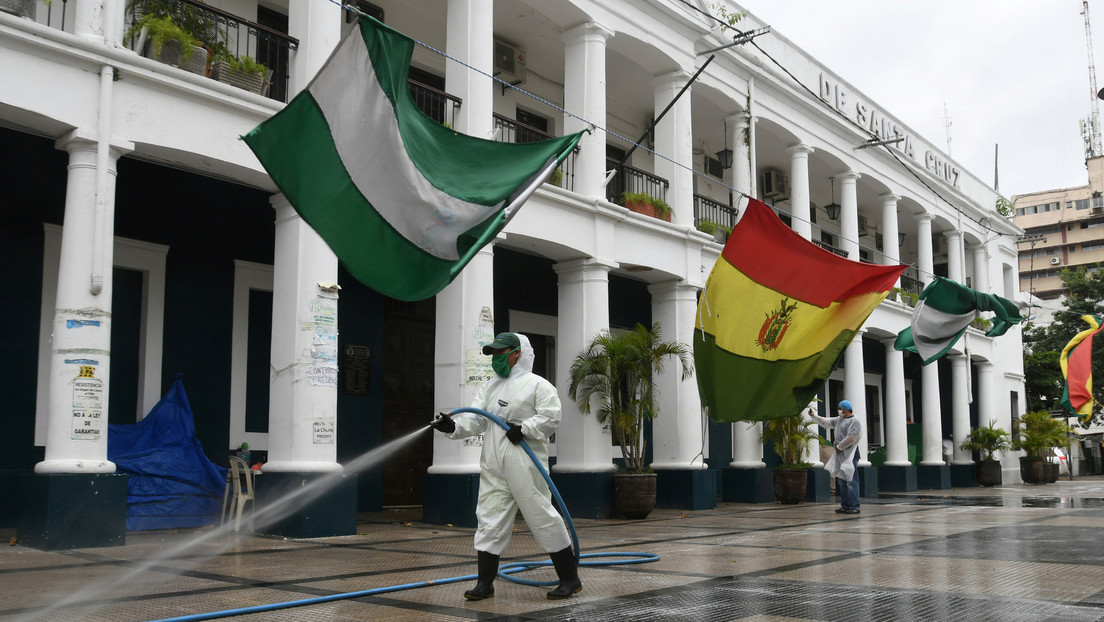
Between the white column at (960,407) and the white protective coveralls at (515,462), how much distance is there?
23.3m

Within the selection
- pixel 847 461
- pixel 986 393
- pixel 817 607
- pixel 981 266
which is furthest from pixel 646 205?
pixel 981 266

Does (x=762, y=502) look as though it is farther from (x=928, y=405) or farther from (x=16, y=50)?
(x=16, y=50)

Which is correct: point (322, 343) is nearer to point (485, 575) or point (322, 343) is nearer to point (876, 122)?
point (485, 575)

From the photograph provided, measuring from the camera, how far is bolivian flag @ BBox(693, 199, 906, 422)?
838 centimetres

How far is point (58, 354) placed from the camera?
9.09 m

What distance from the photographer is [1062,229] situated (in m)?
85.9

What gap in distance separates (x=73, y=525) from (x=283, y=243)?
382 cm

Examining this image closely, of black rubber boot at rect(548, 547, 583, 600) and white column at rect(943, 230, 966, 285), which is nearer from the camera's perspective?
black rubber boot at rect(548, 547, 583, 600)

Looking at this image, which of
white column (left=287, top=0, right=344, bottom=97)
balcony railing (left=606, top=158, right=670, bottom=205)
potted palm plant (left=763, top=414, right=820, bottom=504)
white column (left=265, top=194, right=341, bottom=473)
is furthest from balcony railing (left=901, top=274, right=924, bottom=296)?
white column (left=265, top=194, right=341, bottom=473)

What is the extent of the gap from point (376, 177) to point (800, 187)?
53.7ft

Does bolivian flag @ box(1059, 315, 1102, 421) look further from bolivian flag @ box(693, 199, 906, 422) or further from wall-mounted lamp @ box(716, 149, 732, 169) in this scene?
bolivian flag @ box(693, 199, 906, 422)

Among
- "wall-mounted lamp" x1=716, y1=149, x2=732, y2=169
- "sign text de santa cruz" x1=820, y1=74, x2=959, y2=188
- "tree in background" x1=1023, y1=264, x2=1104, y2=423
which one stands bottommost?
"tree in background" x1=1023, y1=264, x2=1104, y2=423

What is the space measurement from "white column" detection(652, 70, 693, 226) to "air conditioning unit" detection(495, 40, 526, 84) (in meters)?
2.44

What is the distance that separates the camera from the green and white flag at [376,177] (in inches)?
221
